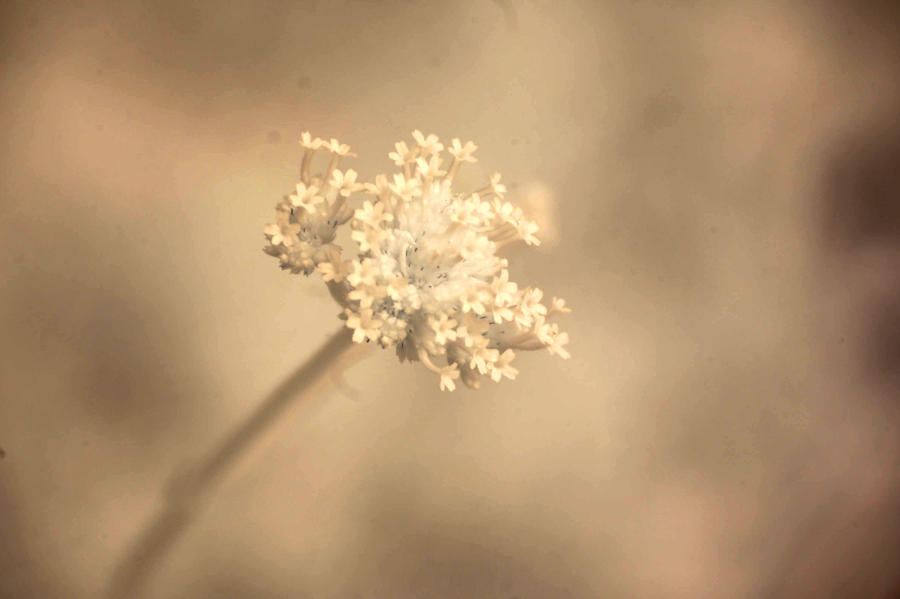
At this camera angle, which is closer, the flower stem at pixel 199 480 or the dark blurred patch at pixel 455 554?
the flower stem at pixel 199 480

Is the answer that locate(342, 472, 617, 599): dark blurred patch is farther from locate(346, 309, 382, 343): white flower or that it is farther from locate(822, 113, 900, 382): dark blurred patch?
locate(822, 113, 900, 382): dark blurred patch

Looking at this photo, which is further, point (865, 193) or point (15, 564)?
point (865, 193)

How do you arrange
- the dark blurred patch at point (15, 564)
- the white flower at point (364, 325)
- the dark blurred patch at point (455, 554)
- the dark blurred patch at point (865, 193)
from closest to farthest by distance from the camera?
the white flower at point (364, 325) < the dark blurred patch at point (15, 564) < the dark blurred patch at point (455, 554) < the dark blurred patch at point (865, 193)

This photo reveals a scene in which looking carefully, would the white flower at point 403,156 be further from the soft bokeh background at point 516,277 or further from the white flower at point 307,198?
the soft bokeh background at point 516,277

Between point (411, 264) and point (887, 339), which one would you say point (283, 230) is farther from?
point (887, 339)

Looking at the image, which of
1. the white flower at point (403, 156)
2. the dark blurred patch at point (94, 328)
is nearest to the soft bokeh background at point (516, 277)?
the dark blurred patch at point (94, 328)

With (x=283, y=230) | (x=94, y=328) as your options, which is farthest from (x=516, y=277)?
(x=94, y=328)

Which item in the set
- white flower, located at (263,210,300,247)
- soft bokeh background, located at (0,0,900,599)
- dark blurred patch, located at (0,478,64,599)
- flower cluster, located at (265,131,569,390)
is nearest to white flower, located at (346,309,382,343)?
flower cluster, located at (265,131,569,390)
